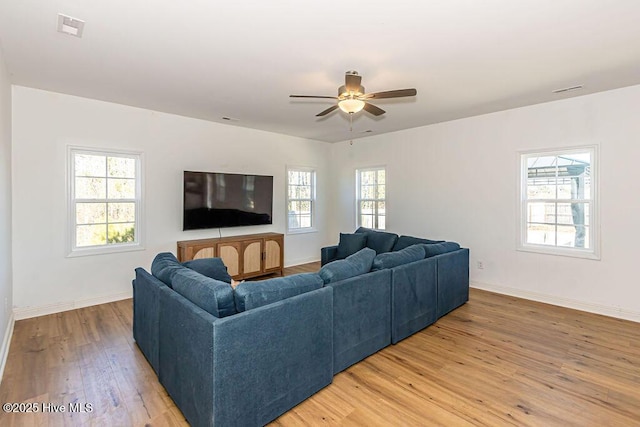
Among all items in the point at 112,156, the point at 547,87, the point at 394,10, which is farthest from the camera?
the point at 112,156

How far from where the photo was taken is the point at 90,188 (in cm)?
428

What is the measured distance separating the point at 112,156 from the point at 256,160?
234cm

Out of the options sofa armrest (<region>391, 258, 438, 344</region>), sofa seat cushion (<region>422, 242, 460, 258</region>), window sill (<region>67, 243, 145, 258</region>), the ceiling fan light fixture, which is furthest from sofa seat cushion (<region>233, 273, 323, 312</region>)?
window sill (<region>67, 243, 145, 258</region>)

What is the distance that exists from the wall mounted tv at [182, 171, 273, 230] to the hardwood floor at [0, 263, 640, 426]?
1954 mm

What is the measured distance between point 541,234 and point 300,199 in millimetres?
4295

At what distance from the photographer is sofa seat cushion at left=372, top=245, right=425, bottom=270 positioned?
10.1 feet

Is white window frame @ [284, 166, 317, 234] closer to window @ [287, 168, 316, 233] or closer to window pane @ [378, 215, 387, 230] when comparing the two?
window @ [287, 168, 316, 233]

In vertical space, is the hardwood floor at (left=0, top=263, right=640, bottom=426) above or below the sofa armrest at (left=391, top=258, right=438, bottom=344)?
below

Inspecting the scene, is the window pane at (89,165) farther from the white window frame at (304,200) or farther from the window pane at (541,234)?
the window pane at (541,234)

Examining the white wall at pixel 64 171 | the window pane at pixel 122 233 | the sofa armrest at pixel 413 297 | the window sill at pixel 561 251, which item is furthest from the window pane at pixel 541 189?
the window pane at pixel 122 233

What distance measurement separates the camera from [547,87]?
3.72 meters

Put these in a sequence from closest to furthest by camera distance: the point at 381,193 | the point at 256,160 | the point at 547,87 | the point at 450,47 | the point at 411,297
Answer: the point at 450,47
the point at 411,297
the point at 547,87
the point at 256,160
the point at 381,193

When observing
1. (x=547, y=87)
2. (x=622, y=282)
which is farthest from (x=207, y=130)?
(x=622, y=282)

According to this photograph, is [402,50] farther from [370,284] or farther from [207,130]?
[207,130]
